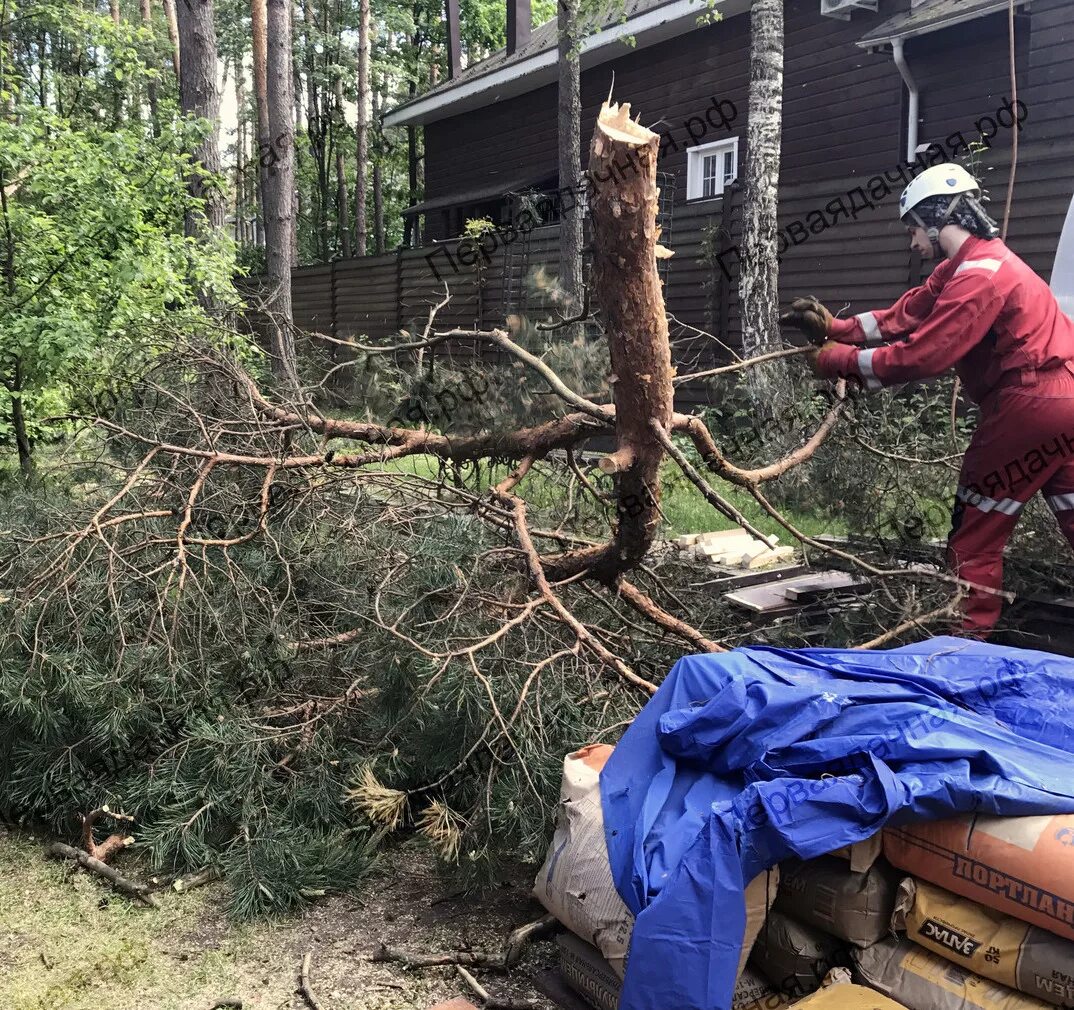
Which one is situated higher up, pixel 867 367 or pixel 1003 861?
pixel 867 367

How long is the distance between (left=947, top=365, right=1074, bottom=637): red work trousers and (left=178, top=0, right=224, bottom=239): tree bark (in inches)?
272

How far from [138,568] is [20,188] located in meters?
4.20

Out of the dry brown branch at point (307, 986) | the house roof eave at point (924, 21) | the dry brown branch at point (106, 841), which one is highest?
the house roof eave at point (924, 21)

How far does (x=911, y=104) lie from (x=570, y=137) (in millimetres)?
3834

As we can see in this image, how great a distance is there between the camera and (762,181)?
810 centimetres

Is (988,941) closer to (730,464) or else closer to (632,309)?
(632,309)

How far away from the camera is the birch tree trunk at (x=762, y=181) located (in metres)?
7.80

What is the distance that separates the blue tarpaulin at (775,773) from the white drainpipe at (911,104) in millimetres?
9656

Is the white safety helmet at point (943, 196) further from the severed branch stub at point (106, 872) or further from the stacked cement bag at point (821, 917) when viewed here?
the severed branch stub at point (106, 872)

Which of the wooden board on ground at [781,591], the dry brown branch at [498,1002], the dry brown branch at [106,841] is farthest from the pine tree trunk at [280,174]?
the dry brown branch at [498,1002]

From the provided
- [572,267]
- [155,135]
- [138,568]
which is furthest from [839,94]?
[138,568]

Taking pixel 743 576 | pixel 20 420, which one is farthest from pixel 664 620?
pixel 20 420

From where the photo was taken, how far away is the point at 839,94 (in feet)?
39.0

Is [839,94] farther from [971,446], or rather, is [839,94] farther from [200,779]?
[200,779]
